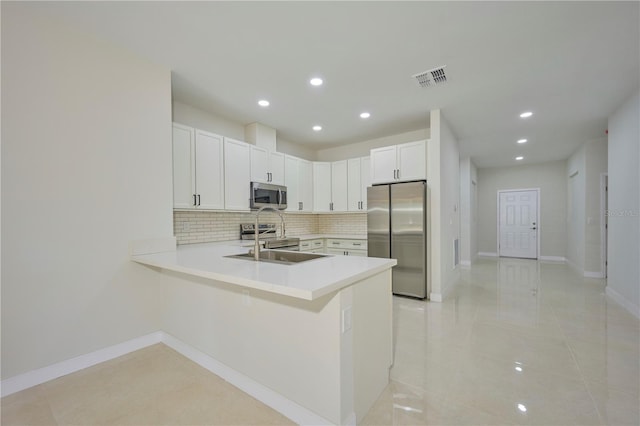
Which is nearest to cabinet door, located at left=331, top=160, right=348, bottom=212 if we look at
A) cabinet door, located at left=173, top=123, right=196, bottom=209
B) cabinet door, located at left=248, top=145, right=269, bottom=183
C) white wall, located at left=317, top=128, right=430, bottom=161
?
white wall, located at left=317, top=128, right=430, bottom=161

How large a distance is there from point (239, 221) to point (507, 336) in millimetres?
3702

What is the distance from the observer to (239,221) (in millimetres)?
4316

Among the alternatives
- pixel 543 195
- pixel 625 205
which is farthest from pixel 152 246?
pixel 543 195

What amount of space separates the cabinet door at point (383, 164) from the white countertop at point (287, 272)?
2636 millimetres

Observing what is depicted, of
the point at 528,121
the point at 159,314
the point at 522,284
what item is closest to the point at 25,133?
the point at 159,314

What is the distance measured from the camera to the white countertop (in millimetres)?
1326

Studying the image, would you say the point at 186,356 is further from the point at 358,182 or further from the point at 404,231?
the point at 358,182

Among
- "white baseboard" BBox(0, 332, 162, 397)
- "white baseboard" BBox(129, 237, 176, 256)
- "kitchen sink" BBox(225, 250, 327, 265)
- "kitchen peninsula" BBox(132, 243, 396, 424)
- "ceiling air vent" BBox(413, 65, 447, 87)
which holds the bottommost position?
"white baseboard" BBox(0, 332, 162, 397)

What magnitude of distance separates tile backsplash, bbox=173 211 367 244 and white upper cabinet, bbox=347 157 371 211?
0.41 meters

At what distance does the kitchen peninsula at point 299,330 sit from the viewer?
58.2 inches

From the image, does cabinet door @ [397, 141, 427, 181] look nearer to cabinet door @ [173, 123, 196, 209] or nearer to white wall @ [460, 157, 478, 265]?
cabinet door @ [173, 123, 196, 209]

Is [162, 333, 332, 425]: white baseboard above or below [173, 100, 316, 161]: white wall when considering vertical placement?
below

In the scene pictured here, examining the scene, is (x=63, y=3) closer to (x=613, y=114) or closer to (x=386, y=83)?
(x=386, y=83)

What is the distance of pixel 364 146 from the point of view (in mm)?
5512
